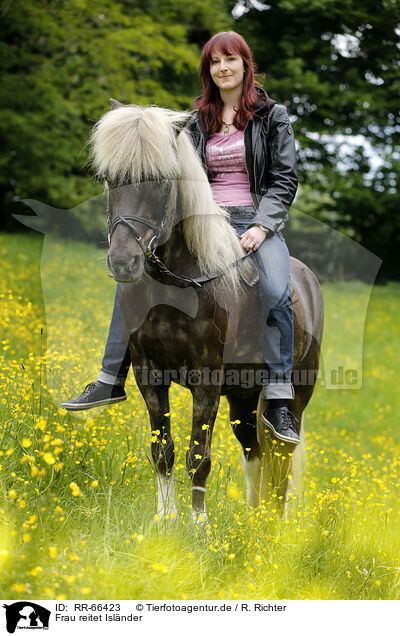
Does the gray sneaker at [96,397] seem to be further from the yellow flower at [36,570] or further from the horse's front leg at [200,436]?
the yellow flower at [36,570]

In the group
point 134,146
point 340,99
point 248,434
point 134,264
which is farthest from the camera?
point 340,99

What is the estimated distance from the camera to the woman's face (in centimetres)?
412

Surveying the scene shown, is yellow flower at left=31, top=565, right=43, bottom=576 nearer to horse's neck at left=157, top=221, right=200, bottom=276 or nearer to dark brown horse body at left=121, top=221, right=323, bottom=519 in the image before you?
dark brown horse body at left=121, top=221, right=323, bottom=519

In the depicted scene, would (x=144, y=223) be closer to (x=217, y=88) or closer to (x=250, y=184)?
(x=250, y=184)

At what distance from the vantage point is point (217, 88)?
4340 mm

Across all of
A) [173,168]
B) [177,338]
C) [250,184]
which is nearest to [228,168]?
[250,184]

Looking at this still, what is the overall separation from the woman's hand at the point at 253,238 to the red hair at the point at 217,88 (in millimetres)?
719

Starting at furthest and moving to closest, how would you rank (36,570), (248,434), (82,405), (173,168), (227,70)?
1. (248,434)
2. (82,405)
3. (227,70)
4. (173,168)
5. (36,570)

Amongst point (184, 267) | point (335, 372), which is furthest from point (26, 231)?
point (184, 267)

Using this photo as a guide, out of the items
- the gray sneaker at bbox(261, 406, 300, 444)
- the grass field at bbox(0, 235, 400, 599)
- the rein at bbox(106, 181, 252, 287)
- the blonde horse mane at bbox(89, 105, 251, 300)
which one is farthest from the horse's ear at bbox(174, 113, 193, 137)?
the gray sneaker at bbox(261, 406, 300, 444)

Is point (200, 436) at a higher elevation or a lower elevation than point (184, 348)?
lower

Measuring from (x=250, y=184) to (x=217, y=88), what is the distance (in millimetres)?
713

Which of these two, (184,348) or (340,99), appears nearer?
(184,348)
